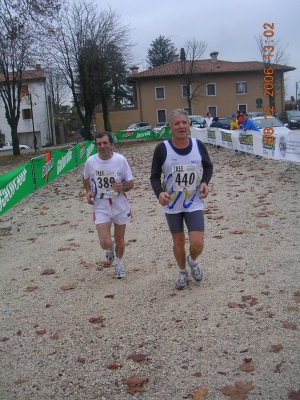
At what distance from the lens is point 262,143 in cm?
1577

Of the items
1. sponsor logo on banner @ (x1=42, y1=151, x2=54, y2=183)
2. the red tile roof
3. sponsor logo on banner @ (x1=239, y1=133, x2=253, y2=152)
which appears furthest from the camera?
the red tile roof

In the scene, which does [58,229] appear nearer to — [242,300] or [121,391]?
[242,300]

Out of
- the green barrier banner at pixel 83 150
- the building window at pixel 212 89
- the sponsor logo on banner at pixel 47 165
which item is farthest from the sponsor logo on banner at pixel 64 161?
the building window at pixel 212 89

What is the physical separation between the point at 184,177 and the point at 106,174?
3.77 ft

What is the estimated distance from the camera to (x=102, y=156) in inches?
224

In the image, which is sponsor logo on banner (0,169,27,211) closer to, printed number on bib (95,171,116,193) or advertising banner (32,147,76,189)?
advertising banner (32,147,76,189)

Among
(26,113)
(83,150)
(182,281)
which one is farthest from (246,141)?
(26,113)

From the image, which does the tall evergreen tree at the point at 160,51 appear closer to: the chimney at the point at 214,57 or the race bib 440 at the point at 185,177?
the chimney at the point at 214,57

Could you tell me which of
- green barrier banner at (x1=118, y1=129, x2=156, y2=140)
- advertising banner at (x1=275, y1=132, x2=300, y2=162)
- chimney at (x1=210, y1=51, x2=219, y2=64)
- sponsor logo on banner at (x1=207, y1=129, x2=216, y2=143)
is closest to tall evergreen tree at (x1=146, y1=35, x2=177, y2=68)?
chimney at (x1=210, y1=51, x2=219, y2=64)

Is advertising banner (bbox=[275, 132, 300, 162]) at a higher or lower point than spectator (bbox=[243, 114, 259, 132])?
lower

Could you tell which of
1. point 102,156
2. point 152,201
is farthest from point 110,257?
point 152,201

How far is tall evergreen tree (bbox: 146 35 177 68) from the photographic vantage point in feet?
287

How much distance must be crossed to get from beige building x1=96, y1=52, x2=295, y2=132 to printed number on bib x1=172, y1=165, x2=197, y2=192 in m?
56.8

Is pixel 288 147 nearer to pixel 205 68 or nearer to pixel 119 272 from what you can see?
pixel 119 272
